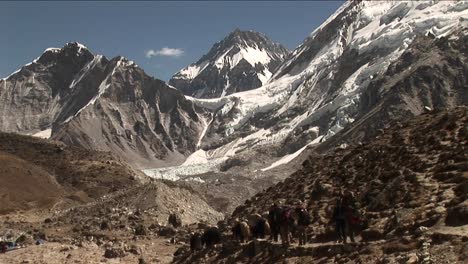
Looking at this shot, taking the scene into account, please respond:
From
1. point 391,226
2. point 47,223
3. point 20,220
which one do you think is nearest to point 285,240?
point 391,226

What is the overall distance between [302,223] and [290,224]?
40.7 inches

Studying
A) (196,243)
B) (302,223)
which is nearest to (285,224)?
(302,223)

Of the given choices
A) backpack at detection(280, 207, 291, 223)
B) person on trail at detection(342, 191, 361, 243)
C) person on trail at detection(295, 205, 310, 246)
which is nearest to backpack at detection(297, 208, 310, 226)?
person on trail at detection(295, 205, 310, 246)

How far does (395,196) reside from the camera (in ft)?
79.9

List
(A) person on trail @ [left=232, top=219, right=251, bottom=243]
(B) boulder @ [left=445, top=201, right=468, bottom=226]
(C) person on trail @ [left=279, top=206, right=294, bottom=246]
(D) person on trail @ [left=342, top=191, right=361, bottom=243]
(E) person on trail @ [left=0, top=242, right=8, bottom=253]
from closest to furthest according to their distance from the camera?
(B) boulder @ [left=445, top=201, right=468, bottom=226], (D) person on trail @ [left=342, top=191, right=361, bottom=243], (C) person on trail @ [left=279, top=206, right=294, bottom=246], (A) person on trail @ [left=232, top=219, right=251, bottom=243], (E) person on trail @ [left=0, top=242, right=8, bottom=253]

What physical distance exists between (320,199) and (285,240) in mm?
5050

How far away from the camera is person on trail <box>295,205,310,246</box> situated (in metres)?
24.8

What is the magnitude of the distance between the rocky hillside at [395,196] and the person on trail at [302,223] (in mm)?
688

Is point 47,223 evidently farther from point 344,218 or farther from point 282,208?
point 344,218

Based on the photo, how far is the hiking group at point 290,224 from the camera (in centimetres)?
2317

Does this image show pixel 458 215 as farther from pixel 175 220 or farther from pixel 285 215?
pixel 175 220

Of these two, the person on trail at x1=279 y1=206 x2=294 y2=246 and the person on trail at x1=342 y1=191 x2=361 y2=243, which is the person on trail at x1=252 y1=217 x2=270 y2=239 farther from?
the person on trail at x1=342 y1=191 x2=361 y2=243

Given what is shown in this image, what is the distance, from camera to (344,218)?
23047 millimetres

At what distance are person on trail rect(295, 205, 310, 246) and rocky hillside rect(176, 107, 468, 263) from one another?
69cm
